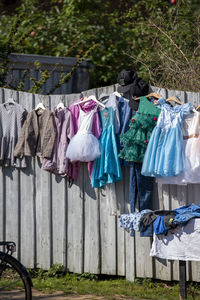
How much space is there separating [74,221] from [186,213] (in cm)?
188

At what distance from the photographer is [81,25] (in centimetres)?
1170

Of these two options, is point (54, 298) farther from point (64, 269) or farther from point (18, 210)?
point (18, 210)

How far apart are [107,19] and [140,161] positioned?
21.2ft

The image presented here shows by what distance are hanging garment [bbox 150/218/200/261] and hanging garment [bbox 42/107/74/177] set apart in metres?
1.68

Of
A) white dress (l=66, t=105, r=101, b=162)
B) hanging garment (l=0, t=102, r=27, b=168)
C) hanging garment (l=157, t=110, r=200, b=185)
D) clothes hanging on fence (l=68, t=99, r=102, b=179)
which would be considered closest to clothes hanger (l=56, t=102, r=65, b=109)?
clothes hanging on fence (l=68, t=99, r=102, b=179)

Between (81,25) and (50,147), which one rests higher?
(81,25)

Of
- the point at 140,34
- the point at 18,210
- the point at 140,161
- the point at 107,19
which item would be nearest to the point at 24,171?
the point at 18,210

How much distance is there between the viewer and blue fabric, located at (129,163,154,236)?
6508 millimetres

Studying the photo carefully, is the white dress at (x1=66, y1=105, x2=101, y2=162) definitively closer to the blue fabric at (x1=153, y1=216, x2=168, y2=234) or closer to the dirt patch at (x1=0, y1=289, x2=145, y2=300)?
the blue fabric at (x1=153, y1=216, x2=168, y2=234)

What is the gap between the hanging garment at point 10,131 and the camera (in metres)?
7.32

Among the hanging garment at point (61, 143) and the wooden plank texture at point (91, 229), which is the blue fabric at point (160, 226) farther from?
the hanging garment at point (61, 143)

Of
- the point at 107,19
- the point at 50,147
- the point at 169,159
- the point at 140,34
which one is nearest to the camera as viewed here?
the point at 169,159

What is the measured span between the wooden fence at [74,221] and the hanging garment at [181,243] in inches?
28.7

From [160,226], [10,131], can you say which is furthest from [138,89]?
[10,131]
